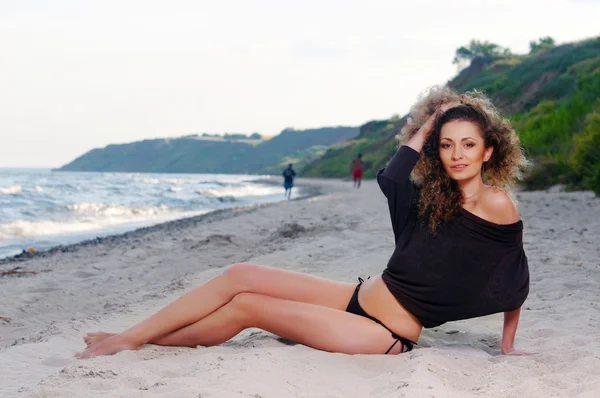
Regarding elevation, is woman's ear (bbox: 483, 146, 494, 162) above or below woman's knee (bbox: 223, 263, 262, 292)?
above

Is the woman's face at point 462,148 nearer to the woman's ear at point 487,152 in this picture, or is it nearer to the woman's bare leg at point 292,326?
the woman's ear at point 487,152

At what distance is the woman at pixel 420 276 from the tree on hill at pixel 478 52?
182 feet

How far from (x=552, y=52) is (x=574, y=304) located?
39.9 meters

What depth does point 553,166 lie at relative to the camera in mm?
15789

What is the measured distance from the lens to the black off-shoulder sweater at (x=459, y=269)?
3.23m

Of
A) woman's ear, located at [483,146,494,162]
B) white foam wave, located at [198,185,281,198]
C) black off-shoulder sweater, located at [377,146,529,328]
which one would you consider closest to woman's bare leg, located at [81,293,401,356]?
black off-shoulder sweater, located at [377,146,529,328]

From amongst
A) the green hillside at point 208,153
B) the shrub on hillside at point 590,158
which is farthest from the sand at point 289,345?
the green hillside at point 208,153

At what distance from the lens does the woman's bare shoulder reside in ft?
10.5

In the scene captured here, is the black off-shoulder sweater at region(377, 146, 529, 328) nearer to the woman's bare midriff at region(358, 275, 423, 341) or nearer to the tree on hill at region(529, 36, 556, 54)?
the woman's bare midriff at region(358, 275, 423, 341)

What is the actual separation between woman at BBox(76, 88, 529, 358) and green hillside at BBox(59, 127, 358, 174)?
13183 centimetres

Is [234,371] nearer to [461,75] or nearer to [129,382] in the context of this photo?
[129,382]

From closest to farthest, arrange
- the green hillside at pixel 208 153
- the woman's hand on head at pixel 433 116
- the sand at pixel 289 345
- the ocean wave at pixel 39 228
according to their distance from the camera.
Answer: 1. the sand at pixel 289 345
2. the woman's hand on head at pixel 433 116
3. the ocean wave at pixel 39 228
4. the green hillside at pixel 208 153

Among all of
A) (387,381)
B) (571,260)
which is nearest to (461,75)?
(571,260)

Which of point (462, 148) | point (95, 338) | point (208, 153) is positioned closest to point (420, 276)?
point (462, 148)
